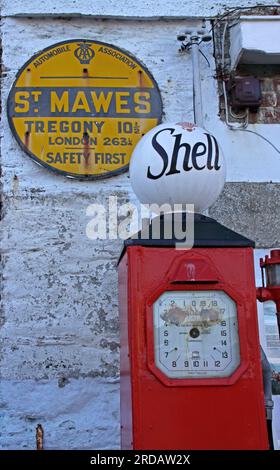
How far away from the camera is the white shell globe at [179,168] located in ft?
7.82

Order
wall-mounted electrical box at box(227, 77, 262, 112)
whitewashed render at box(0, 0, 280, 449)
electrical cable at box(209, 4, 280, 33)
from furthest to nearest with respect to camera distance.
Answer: electrical cable at box(209, 4, 280, 33) → wall-mounted electrical box at box(227, 77, 262, 112) → whitewashed render at box(0, 0, 280, 449)

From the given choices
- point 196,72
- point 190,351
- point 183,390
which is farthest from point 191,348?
point 196,72

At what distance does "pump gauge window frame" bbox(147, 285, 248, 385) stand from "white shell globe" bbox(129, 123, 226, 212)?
387 millimetres

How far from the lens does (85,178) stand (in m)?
3.89

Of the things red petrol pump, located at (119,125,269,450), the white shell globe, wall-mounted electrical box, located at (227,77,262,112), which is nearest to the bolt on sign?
wall-mounted electrical box, located at (227,77,262,112)

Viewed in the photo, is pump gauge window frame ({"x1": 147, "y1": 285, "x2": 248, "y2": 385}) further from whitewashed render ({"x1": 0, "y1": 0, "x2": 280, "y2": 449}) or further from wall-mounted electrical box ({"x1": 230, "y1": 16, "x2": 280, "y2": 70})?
wall-mounted electrical box ({"x1": 230, "y1": 16, "x2": 280, "y2": 70})

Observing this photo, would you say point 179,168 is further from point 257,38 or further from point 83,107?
point 257,38

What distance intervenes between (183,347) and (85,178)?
6.24ft

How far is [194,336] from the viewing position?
7.29ft

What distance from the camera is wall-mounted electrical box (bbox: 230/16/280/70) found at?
3.95 m

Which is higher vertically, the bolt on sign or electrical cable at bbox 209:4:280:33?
electrical cable at bbox 209:4:280:33

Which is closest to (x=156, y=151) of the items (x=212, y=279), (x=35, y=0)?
(x=212, y=279)

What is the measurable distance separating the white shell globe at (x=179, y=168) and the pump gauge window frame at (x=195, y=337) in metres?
0.39

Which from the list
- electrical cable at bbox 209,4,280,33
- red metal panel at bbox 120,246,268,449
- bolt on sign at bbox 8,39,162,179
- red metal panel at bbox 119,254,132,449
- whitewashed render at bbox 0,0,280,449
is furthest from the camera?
electrical cable at bbox 209,4,280,33
